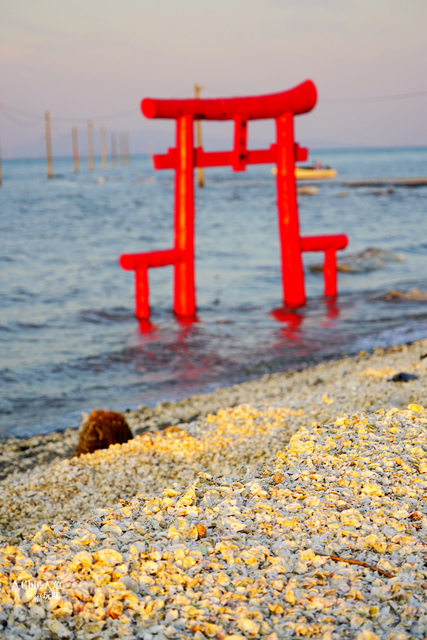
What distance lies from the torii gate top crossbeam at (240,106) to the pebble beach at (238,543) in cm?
504

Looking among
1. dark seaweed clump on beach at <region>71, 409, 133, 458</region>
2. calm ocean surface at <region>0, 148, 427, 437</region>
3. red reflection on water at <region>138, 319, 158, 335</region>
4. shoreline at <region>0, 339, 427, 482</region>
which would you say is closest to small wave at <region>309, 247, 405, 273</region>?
calm ocean surface at <region>0, 148, 427, 437</region>

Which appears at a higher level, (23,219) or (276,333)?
(23,219)

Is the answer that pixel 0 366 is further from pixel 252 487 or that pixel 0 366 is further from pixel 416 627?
pixel 416 627

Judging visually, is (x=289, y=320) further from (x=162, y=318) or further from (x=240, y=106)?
(x=240, y=106)

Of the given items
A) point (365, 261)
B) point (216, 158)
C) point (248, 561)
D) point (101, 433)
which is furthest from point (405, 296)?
point (248, 561)

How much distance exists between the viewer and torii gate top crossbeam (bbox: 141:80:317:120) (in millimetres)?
7469

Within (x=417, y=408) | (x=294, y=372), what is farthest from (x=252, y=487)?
(x=294, y=372)

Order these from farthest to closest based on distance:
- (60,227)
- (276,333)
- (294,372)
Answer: (60,227)
(276,333)
(294,372)

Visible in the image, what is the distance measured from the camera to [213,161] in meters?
8.10

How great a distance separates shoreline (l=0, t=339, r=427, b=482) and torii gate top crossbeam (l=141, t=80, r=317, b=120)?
11.2 feet

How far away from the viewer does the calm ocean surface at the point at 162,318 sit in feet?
20.4

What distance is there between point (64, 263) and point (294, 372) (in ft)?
25.8

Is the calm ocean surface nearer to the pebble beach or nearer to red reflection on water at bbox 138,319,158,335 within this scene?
red reflection on water at bbox 138,319,158,335

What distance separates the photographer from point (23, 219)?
21.1 metres
